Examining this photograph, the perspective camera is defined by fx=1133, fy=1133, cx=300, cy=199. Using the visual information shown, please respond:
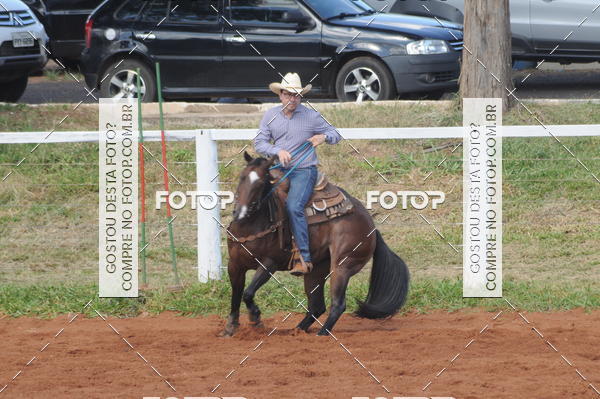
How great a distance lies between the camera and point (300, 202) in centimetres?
873

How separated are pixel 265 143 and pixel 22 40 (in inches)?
332

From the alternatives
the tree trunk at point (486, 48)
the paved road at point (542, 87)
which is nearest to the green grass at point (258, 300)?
the tree trunk at point (486, 48)

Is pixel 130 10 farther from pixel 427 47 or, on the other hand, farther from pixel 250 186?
pixel 250 186

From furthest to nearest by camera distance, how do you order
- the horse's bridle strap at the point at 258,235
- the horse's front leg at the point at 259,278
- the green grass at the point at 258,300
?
the green grass at the point at 258,300 < the horse's front leg at the point at 259,278 < the horse's bridle strap at the point at 258,235

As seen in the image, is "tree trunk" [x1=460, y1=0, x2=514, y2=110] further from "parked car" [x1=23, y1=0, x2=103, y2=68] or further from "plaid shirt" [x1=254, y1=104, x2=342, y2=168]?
"parked car" [x1=23, y1=0, x2=103, y2=68]

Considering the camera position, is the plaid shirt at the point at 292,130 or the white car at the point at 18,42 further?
the white car at the point at 18,42

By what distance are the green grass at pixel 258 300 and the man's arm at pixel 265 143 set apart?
5.50ft

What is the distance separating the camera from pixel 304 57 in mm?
15539

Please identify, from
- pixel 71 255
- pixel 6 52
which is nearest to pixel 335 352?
pixel 71 255

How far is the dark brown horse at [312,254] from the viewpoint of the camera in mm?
8531

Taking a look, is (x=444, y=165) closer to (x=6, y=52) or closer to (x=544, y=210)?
(x=544, y=210)

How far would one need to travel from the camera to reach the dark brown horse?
8531 mm

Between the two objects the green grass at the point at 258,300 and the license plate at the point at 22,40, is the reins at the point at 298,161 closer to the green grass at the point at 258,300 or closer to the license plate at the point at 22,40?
the green grass at the point at 258,300

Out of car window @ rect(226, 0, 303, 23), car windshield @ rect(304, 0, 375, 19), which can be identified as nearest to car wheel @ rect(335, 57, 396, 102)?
car windshield @ rect(304, 0, 375, 19)
